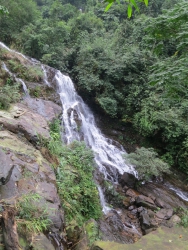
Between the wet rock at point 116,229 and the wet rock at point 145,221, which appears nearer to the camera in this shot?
the wet rock at point 116,229

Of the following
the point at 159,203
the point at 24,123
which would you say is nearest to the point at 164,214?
the point at 159,203

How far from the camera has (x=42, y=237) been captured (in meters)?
2.59

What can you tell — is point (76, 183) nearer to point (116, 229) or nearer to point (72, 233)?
point (72, 233)

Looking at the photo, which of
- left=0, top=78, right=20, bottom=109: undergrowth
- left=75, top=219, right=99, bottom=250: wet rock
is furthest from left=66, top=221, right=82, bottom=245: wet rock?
left=0, top=78, right=20, bottom=109: undergrowth

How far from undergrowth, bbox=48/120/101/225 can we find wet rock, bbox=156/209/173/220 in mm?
2637

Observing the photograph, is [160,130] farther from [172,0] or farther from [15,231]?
[172,0]

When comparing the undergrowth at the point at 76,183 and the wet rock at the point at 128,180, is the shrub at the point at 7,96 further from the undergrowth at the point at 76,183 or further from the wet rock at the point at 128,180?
the wet rock at the point at 128,180

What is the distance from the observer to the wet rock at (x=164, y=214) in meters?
7.12

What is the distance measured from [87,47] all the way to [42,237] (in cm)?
1271

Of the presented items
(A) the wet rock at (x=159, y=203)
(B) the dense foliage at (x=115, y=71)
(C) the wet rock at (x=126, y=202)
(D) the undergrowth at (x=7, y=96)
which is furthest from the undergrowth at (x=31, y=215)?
(B) the dense foliage at (x=115, y=71)

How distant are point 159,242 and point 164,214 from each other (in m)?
4.93

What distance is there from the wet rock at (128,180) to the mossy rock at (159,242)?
5619 mm

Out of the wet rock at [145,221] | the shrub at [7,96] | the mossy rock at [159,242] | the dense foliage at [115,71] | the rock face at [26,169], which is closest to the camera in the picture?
the mossy rock at [159,242]

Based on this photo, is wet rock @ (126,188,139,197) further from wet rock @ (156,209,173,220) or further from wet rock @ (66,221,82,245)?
wet rock @ (66,221,82,245)
